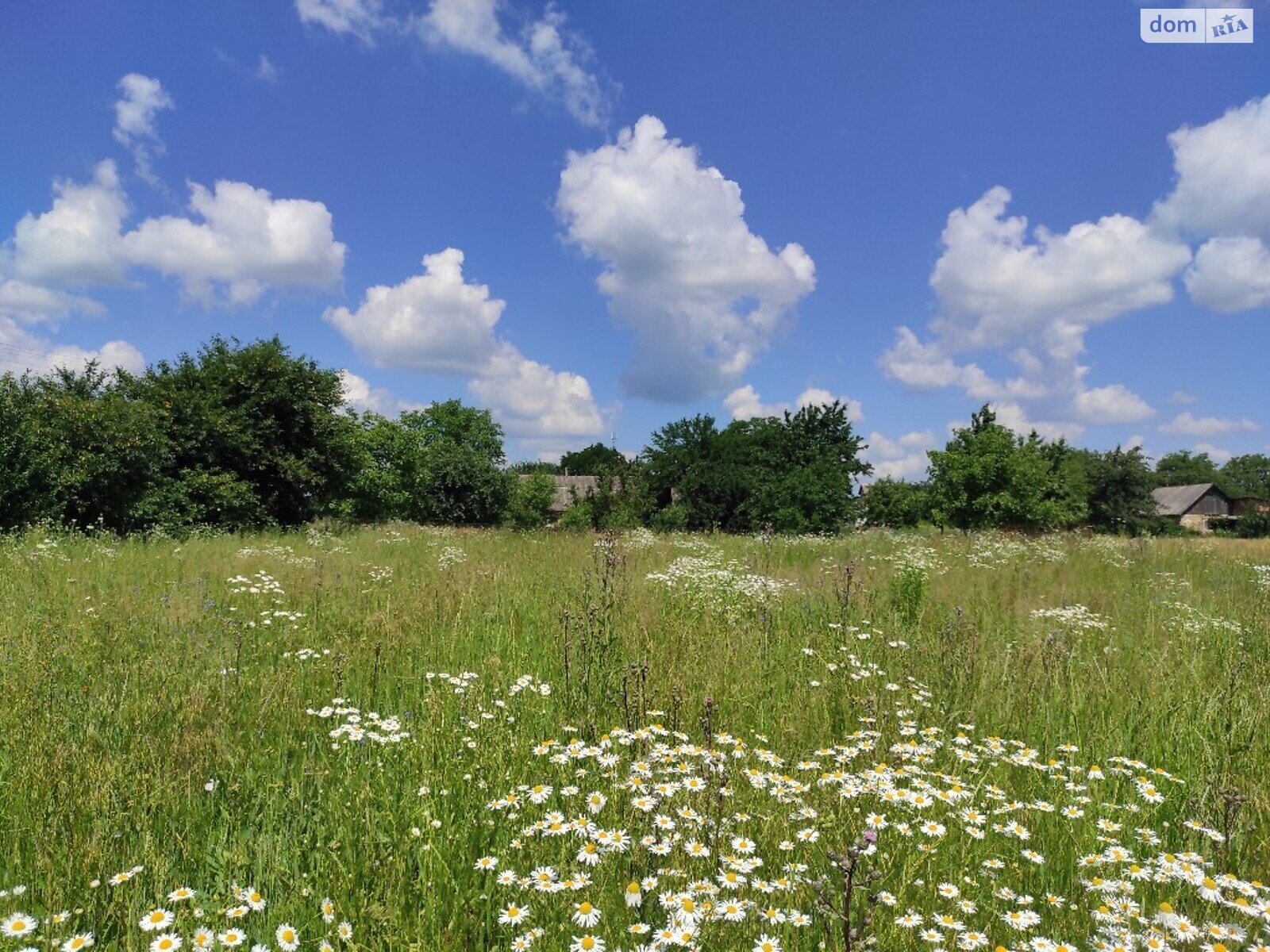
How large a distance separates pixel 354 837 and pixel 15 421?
18581 mm

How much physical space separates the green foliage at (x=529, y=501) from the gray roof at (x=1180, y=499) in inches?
2729

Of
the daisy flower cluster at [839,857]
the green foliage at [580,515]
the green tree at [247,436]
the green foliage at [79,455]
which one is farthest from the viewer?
the green foliage at [580,515]

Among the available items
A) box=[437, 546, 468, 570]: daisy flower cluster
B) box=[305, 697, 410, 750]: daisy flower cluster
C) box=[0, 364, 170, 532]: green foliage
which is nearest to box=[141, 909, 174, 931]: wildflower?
box=[305, 697, 410, 750]: daisy flower cluster

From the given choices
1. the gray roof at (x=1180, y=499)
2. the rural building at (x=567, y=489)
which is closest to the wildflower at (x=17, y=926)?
the rural building at (x=567, y=489)

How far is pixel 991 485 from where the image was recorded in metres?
33.1

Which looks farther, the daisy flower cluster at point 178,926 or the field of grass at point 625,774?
the field of grass at point 625,774

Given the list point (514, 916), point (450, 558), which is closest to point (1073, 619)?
point (514, 916)

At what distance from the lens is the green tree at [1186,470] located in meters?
98.0

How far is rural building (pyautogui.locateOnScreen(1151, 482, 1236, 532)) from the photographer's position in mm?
72062

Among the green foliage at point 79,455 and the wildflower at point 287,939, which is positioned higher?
the green foliage at point 79,455

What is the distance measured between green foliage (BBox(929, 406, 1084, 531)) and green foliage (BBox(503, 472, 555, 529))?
22961mm

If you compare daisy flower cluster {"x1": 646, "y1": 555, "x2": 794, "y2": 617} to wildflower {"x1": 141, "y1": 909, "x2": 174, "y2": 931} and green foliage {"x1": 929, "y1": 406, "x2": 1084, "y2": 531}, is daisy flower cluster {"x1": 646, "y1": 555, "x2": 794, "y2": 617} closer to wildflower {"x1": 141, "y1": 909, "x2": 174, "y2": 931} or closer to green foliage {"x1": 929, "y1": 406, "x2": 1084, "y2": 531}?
wildflower {"x1": 141, "y1": 909, "x2": 174, "y2": 931}

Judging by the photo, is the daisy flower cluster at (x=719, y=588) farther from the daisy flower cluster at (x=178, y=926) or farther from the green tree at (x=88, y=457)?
the green tree at (x=88, y=457)

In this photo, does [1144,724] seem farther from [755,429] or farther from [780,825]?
[755,429]
